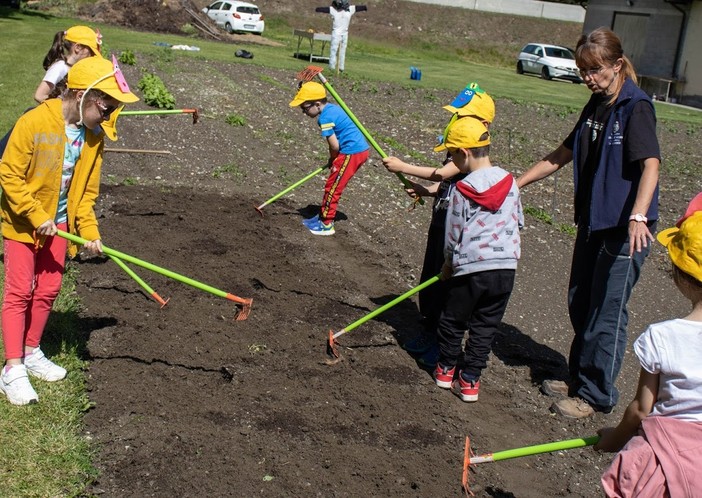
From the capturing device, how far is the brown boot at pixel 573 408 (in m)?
5.55

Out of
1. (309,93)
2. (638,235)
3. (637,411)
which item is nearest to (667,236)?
(637,411)

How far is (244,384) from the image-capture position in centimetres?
543

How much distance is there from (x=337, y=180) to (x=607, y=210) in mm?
3975

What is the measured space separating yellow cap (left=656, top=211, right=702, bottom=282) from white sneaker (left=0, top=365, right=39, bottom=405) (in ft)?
12.0

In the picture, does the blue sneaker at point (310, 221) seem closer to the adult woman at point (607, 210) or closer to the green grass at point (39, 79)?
the green grass at point (39, 79)

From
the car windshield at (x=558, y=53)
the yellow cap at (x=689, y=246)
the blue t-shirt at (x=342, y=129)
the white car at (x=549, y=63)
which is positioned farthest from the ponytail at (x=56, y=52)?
the car windshield at (x=558, y=53)

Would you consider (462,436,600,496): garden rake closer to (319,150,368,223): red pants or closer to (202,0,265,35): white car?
(319,150,368,223): red pants

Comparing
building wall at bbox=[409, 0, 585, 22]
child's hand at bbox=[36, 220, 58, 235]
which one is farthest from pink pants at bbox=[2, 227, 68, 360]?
building wall at bbox=[409, 0, 585, 22]

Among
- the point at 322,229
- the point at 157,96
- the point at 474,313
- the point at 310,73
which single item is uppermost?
the point at 310,73

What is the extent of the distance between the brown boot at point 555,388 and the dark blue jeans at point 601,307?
0.07 meters

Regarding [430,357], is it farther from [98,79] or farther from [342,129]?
[342,129]

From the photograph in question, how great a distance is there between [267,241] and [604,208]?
3965 millimetres

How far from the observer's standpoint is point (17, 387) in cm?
485

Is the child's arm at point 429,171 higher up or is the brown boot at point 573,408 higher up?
the child's arm at point 429,171
